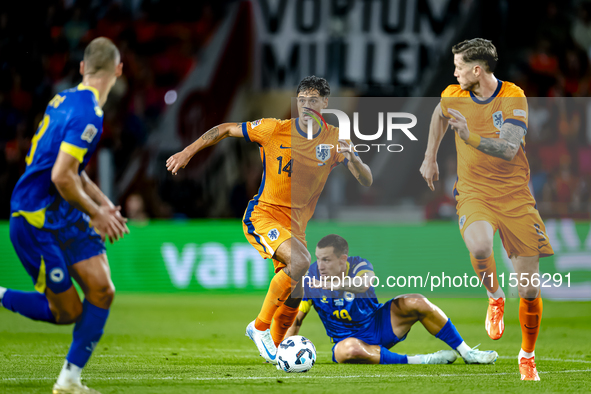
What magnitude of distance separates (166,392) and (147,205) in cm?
946

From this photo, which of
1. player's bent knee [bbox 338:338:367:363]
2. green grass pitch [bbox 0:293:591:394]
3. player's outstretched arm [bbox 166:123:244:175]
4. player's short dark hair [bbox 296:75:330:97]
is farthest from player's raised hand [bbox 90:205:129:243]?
player's short dark hair [bbox 296:75:330:97]

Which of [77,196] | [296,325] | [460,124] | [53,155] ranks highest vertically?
[460,124]

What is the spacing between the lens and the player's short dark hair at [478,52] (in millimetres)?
6039

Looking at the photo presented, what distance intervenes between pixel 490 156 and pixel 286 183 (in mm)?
1796

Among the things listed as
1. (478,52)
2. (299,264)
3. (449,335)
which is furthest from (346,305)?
(478,52)

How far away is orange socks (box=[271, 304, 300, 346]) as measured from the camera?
647 cm

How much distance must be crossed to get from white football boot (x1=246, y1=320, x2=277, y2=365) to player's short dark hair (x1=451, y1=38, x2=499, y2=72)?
9.41 ft

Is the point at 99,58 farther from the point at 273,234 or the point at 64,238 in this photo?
the point at 273,234

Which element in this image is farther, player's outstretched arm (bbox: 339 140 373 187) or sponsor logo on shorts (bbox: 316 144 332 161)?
sponsor logo on shorts (bbox: 316 144 332 161)

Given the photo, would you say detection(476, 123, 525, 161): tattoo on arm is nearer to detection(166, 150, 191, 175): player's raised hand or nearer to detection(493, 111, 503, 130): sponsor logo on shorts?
detection(493, 111, 503, 130): sponsor logo on shorts

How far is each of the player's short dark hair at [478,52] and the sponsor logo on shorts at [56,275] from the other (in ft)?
11.8

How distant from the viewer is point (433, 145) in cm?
644

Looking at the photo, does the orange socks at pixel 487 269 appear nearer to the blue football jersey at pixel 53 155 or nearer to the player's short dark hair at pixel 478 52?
the player's short dark hair at pixel 478 52

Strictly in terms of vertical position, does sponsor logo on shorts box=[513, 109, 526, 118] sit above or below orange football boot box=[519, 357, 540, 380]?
above
